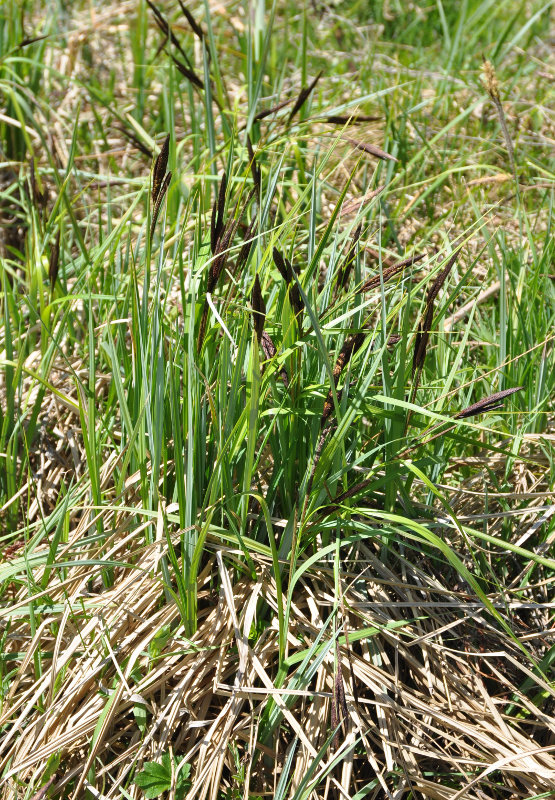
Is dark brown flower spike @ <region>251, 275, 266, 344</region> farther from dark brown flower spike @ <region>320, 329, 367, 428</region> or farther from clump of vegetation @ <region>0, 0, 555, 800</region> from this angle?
dark brown flower spike @ <region>320, 329, 367, 428</region>

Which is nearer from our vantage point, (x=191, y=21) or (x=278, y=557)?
(x=278, y=557)

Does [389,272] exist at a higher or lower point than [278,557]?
higher

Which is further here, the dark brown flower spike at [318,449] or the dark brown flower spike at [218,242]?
the dark brown flower spike at [318,449]

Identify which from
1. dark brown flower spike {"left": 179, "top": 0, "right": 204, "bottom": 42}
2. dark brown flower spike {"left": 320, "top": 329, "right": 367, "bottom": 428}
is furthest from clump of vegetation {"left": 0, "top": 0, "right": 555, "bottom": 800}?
dark brown flower spike {"left": 179, "top": 0, "right": 204, "bottom": 42}

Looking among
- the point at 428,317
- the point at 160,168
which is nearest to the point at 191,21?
the point at 160,168

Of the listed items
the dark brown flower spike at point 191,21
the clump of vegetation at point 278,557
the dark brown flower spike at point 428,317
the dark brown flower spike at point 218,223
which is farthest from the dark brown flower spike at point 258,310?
the dark brown flower spike at point 191,21

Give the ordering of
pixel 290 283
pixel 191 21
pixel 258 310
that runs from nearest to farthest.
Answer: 1. pixel 258 310
2. pixel 290 283
3. pixel 191 21

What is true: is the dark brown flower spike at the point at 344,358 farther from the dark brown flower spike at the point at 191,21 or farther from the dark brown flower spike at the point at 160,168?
the dark brown flower spike at the point at 191,21

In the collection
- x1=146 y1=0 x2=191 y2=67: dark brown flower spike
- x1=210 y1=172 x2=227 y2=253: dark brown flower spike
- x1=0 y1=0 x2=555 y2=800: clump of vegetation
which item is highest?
x1=146 y1=0 x2=191 y2=67: dark brown flower spike

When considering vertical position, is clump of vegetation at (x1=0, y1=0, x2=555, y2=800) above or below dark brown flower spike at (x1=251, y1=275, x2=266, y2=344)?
below

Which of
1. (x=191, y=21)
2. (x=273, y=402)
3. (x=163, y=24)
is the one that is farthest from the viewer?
(x=163, y=24)

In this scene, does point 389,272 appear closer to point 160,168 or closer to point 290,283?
point 290,283

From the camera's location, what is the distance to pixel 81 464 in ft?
5.75

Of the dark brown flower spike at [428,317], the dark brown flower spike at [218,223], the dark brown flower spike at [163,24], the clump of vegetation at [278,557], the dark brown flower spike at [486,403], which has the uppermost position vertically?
the dark brown flower spike at [163,24]
